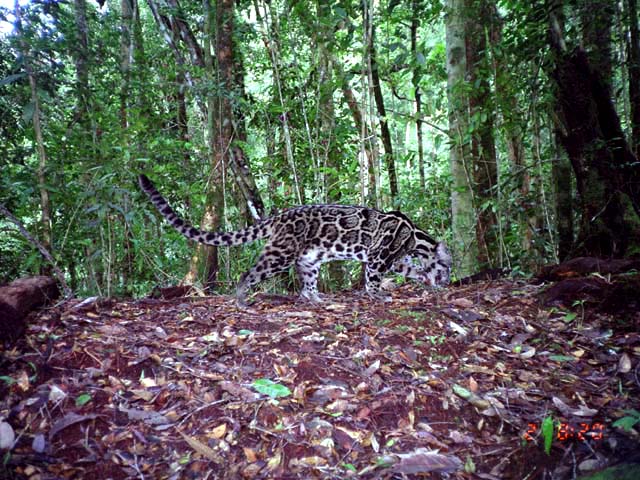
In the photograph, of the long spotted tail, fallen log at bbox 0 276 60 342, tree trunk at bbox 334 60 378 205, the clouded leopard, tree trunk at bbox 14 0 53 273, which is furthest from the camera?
tree trunk at bbox 334 60 378 205

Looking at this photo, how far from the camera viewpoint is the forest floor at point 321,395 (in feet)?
8.27

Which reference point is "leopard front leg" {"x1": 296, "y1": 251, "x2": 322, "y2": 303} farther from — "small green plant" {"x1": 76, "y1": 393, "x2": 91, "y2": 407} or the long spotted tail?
"small green plant" {"x1": 76, "y1": 393, "x2": 91, "y2": 407}

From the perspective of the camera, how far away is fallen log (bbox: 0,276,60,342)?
323 cm

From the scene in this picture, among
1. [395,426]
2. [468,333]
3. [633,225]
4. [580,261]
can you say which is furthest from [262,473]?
[633,225]

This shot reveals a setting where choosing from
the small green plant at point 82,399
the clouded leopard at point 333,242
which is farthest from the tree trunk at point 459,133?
the small green plant at point 82,399

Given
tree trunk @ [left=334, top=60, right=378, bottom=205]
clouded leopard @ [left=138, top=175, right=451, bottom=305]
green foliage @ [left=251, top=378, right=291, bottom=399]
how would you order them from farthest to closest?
1. tree trunk @ [left=334, top=60, right=378, bottom=205]
2. clouded leopard @ [left=138, top=175, right=451, bottom=305]
3. green foliage @ [left=251, top=378, right=291, bottom=399]

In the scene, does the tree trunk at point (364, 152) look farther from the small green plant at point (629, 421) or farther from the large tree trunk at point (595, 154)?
the small green plant at point (629, 421)

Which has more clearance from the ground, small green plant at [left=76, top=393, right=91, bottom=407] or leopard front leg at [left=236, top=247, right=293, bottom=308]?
leopard front leg at [left=236, top=247, right=293, bottom=308]

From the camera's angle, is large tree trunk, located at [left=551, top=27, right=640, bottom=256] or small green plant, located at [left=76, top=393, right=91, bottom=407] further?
large tree trunk, located at [left=551, top=27, right=640, bottom=256]

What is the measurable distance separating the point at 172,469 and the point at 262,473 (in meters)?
0.47

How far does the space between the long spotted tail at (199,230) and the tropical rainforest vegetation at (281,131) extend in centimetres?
35

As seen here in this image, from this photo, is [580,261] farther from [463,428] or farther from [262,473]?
[262,473]
